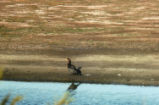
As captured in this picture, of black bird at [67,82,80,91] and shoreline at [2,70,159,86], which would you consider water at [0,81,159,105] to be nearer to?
black bird at [67,82,80,91]

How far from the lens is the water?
1831 cm

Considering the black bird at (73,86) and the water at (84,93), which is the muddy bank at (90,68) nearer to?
the black bird at (73,86)

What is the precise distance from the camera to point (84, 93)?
19797mm

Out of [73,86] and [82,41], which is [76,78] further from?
[82,41]

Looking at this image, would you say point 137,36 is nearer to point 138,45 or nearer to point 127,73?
point 138,45

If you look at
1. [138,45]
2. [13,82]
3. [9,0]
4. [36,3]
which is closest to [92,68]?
[13,82]

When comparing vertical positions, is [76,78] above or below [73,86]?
above

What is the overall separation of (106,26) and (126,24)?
6.57 feet

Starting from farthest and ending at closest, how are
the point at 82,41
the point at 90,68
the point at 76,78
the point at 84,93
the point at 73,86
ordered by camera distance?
1. the point at 82,41
2. the point at 90,68
3. the point at 76,78
4. the point at 73,86
5. the point at 84,93

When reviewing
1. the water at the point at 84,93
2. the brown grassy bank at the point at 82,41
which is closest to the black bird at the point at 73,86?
the water at the point at 84,93

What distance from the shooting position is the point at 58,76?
75.7 feet

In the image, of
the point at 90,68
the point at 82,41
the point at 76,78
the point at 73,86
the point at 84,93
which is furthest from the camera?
the point at 82,41

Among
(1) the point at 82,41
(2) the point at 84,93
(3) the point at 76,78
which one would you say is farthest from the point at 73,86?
(1) the point at 82,41

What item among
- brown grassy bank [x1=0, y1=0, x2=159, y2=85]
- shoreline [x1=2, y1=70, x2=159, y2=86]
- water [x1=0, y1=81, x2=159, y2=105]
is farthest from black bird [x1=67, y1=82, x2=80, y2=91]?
brown grassy bank [x1=0, y1=0, x2=159, y2=85]
